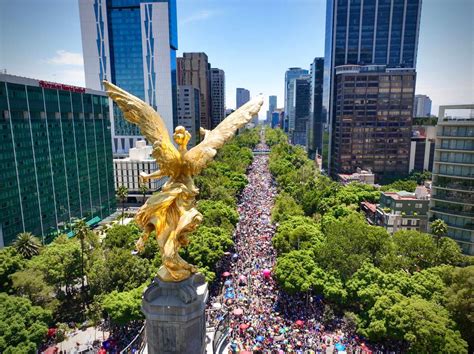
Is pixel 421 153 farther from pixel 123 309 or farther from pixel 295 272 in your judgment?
pixel 123 309

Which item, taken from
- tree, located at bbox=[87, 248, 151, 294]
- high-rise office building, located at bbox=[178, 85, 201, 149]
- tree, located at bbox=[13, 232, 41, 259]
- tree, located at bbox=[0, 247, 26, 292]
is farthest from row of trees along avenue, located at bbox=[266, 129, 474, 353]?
high-rise office building, located at bbox=[178, 85, 201, 149]

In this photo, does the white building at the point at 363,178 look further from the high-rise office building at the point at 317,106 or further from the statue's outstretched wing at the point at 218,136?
the statue's outstretched wing at the point at 218,136

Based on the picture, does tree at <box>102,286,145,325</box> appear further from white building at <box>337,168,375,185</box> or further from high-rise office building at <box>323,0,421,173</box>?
high-rise office building at <box>323,0,421,173</box>

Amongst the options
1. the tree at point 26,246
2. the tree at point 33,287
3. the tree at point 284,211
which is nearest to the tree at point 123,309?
the tree at point 33,287

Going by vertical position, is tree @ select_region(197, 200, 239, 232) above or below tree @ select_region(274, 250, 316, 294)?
above

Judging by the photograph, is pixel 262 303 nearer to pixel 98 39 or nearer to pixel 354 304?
pixel 354 304

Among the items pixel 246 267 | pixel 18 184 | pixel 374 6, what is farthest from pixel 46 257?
pixel 374 6
